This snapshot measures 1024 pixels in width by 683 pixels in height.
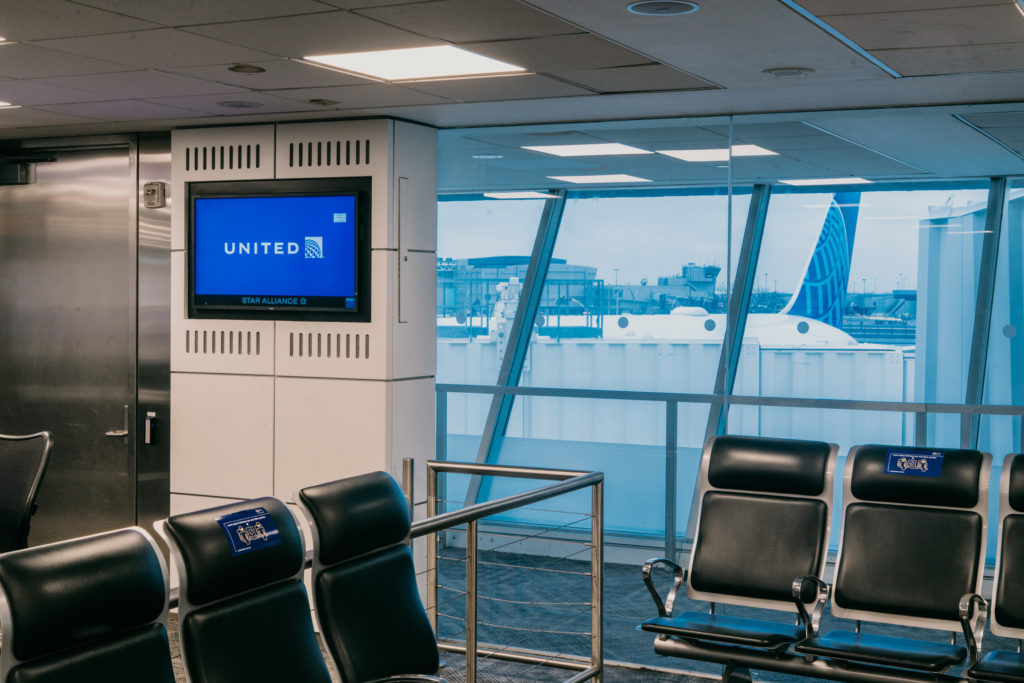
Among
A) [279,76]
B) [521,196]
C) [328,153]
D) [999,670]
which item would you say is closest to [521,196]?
[521,196]

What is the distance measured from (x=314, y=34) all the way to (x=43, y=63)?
1.23 m

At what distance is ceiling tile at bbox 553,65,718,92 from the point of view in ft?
14.3

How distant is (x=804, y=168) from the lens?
5.35 m

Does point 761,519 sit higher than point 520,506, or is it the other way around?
point 520,506

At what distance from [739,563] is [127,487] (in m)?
3.68

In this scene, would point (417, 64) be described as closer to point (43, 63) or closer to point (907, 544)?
point (43, 63)

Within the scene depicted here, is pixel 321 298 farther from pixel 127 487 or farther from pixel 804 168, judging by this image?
pixel 804 168

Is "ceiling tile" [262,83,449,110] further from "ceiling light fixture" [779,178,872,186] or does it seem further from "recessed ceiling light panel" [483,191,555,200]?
"ceiling light fixture" [779,178,872,186]

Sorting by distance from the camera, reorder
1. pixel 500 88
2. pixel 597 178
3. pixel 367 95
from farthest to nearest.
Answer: pixel 597 178 < pixel 367 95 < pixel 500 88

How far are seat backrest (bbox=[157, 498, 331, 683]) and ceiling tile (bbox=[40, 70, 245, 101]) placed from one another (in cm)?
240

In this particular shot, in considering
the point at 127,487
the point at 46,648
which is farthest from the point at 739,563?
the point at 127,487

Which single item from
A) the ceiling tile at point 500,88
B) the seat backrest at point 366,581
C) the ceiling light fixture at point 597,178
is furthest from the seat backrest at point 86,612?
the ceiling light fixture at point 597,178

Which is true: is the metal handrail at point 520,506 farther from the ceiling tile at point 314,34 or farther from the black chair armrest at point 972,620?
the ceiling tile at point 314,34

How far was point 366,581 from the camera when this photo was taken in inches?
124
